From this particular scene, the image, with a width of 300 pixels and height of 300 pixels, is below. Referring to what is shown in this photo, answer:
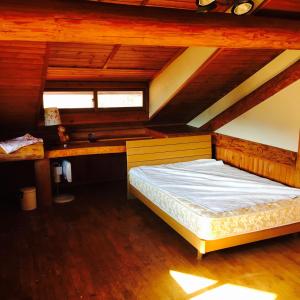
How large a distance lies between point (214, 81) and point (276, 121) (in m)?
0.94

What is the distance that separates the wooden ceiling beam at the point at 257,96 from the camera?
3565mm

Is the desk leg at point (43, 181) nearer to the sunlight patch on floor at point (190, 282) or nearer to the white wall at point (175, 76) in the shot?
the white wall at point (175, 76)

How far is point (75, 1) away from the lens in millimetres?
2191

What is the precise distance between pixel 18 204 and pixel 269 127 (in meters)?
3.47

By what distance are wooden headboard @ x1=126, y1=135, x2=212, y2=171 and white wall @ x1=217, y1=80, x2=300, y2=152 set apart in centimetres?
58

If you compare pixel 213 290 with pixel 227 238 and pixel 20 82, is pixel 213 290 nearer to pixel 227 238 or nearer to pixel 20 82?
pixel 227 238

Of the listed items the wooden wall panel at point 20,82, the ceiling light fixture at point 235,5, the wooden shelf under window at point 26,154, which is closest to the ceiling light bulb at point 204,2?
the ceiling light fixture at point 235,5

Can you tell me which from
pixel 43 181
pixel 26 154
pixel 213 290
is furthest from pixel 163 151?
pixel 213 290

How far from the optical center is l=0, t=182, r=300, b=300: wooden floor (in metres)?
2.52

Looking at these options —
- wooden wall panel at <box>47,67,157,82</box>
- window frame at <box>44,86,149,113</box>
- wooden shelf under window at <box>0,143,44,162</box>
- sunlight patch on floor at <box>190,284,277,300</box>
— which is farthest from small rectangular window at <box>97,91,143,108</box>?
sunlight patch on floor at <box>190,284,277,300</box>

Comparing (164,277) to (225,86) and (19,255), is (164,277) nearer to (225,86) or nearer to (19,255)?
(19,255)

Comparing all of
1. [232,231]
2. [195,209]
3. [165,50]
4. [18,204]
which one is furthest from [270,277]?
[18,204]

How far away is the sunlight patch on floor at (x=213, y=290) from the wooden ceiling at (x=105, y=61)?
2.71 meters

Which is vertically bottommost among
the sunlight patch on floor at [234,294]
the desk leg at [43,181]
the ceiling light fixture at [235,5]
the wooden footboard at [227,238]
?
the sunlight patch on floor at [234,294]
